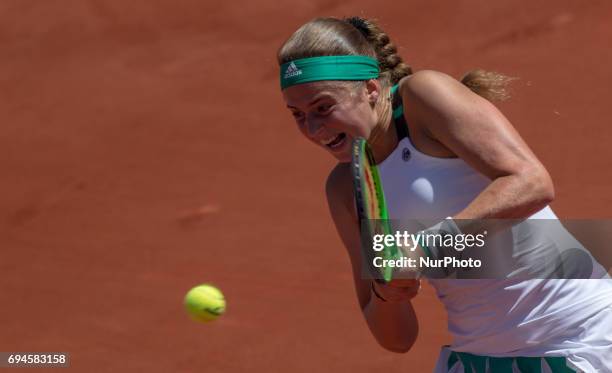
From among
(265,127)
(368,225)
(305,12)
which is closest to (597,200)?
(265,127)

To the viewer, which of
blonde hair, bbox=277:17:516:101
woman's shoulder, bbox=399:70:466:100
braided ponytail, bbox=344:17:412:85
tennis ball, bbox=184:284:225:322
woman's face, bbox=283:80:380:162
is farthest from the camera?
tennis ball, bbox=184:284:225:322

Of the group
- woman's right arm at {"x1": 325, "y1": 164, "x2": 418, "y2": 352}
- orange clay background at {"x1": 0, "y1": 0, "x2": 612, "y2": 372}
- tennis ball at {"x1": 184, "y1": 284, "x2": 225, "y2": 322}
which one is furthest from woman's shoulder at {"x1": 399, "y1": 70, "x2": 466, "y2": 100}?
orange clay background at {"x1": 0, "y1": 0, "x2": 612, "y2": 372}

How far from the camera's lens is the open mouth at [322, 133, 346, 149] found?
2521 mm

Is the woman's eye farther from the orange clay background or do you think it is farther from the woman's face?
the orange clay background

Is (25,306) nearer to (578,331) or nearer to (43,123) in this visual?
(43,123)

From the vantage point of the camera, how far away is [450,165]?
2479 millimetres

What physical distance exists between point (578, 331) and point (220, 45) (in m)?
6.02

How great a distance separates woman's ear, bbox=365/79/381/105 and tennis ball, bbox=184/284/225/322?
67.4 inches

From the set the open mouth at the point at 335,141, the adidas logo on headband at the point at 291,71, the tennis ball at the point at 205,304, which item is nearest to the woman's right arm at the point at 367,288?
the open mouth at the point at 335,141

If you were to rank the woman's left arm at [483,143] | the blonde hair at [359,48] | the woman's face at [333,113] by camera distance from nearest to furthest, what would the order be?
the woman's left arm at [483,143] → the woman's face at [333,113] → the blonde hair at [359,48]

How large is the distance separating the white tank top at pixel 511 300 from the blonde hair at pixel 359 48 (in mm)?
259

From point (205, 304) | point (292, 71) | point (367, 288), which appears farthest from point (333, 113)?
point (205, 304)

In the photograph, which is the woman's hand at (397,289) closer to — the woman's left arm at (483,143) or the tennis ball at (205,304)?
the woman's left arm at (483,143)

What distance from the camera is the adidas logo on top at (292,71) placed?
2546 mm
